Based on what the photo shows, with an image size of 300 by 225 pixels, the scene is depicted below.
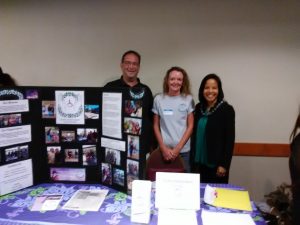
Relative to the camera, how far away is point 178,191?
1.25 meters

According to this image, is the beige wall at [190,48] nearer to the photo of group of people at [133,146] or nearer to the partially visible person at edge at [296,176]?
the photo of group of people at [133,146]

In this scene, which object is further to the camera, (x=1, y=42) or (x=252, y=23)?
(x=1, y=42)

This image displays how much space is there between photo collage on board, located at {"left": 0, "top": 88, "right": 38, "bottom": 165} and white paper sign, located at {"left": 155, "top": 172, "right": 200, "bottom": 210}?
2.63 ft

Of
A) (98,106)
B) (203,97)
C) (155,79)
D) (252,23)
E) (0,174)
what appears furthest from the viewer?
(155,79)

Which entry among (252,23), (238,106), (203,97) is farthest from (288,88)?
(203,97)

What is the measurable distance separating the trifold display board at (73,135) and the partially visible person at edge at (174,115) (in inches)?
27.3

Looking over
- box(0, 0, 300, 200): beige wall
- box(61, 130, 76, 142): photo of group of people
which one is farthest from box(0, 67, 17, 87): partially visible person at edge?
box(61, 130, 76, 142): photo of group of people

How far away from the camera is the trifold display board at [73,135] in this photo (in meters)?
1.40

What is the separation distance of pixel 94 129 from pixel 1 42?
6.24 feet

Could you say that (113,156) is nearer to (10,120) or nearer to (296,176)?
(10,120)

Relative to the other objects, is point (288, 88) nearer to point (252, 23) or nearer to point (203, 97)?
point (252, 23)

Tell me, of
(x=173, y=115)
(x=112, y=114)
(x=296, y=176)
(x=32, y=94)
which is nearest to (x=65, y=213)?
(x=112, y=114)

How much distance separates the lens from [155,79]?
260cm

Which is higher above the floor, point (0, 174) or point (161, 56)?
point (161, 56)
